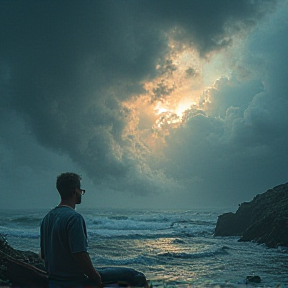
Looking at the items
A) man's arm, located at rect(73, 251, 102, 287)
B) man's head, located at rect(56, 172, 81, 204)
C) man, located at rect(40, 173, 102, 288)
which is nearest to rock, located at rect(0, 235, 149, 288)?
man, located at rect(40, 173, 102, 288)

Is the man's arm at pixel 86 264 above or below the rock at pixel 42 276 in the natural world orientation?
above

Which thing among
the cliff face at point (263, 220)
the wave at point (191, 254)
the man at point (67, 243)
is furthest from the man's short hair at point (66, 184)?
the cliff face at point (263, 220)

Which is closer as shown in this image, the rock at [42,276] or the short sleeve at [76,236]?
the short sleeve at [76,236]

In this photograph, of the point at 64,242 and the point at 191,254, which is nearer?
the point at 64,242

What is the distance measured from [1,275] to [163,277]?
678 centimetres

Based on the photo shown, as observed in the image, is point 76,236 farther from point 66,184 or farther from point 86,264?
point 66,184

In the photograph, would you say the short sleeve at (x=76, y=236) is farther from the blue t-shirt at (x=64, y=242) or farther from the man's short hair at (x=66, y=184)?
the man's short hair at (x=66, y=184)

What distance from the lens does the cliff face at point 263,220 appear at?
2036 cm

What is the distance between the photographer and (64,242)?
362 centimetres

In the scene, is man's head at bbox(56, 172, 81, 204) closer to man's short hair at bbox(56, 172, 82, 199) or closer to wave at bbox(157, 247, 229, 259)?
man's short hair at bbox(56, 172, 82, 199)

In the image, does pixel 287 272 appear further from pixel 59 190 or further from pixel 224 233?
pixel 224 233

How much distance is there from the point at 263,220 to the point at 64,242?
22.5 meters

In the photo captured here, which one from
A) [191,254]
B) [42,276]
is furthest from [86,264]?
[191,254]

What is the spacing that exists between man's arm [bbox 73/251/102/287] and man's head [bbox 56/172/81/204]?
0.73 meters
